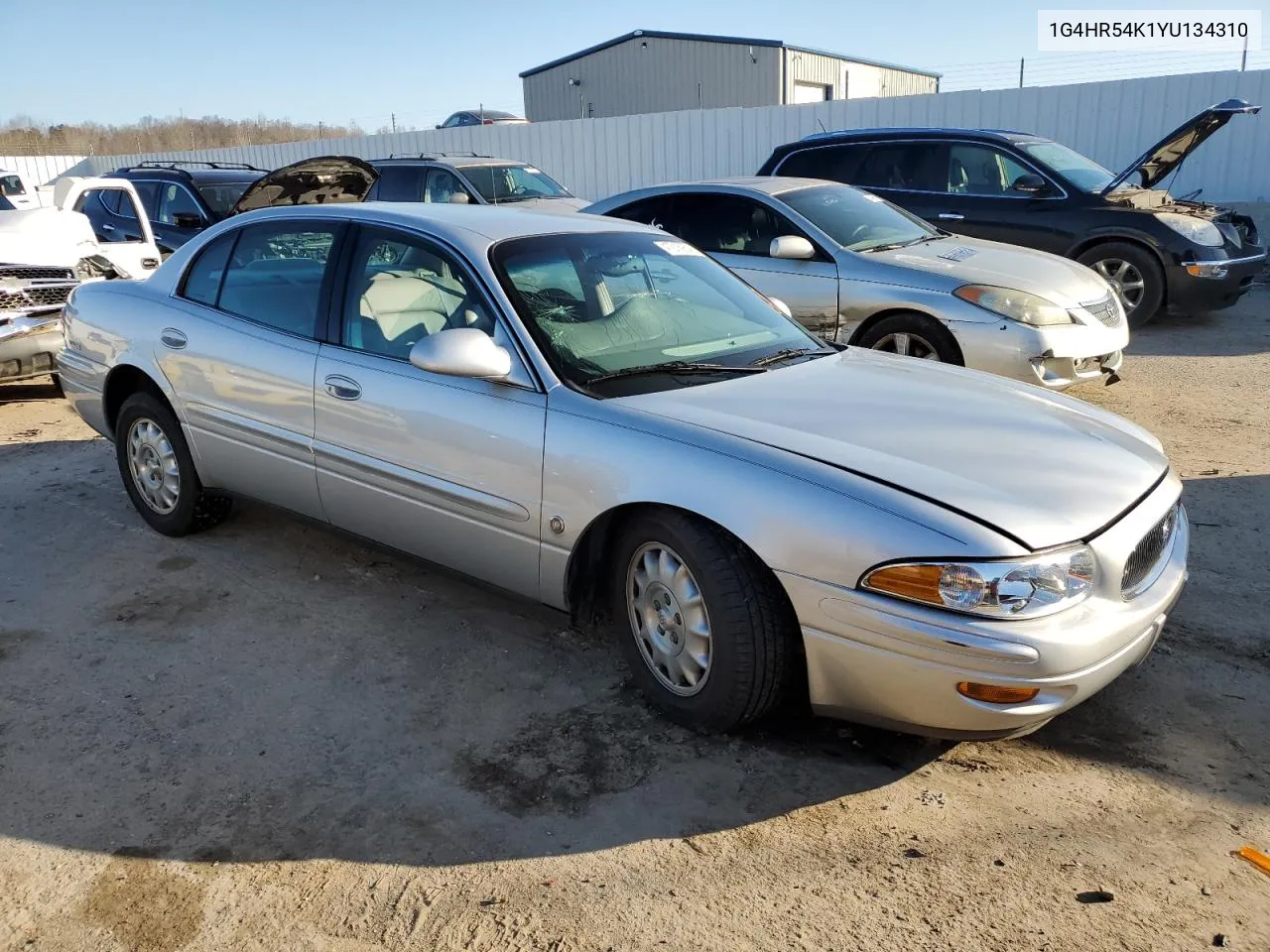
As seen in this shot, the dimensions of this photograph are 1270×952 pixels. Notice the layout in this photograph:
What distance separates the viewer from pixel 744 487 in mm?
2906

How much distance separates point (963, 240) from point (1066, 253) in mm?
2502

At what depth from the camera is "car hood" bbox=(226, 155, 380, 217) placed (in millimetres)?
8258

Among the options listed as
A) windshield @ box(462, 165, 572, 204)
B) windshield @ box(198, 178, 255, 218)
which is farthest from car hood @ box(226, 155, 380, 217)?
windshield @ box(198, 178, 255, 218)

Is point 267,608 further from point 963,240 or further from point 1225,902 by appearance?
point 963,240

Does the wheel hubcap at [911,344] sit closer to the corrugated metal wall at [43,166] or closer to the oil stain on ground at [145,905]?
the oil stain on ground at [145,905]

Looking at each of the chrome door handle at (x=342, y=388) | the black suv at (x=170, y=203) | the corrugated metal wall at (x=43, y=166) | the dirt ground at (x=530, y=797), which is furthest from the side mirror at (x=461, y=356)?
the corrugated metal wall at (x=43, y=166)

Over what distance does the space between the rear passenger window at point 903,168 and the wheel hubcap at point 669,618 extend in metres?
7.78

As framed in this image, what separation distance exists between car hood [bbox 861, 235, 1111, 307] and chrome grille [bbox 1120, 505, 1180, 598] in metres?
3.60

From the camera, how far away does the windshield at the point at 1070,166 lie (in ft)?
31.7

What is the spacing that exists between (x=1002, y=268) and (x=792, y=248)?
1.40 meters

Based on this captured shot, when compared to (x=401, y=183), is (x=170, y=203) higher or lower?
lower

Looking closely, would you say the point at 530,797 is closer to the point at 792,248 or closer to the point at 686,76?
the point at 792,248

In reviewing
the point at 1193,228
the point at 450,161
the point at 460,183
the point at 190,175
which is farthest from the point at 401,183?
the point at 1193,228

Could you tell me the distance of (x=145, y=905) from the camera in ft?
8.46
